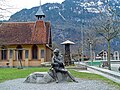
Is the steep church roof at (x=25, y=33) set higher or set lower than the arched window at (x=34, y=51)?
higher

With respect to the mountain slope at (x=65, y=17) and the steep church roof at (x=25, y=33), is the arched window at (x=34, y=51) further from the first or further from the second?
the mountain slope at (x=65, y=17)

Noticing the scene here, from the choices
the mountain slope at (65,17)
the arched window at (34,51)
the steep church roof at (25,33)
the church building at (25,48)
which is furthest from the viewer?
the mountain slope at (65,17)

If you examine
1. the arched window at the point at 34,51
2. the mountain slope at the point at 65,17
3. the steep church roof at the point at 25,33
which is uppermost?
the mountain slope at the point at 65,17

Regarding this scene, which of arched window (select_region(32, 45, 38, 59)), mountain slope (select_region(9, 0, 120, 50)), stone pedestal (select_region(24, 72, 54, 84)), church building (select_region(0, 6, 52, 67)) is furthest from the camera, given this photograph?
mountain slope (select_region(9, 0, 120, 50))

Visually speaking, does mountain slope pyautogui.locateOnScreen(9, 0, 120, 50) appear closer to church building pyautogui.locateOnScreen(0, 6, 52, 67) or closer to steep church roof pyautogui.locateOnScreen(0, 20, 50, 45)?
steep church roof pyautogui.locateOnScreen(0, 20, 50, 45)

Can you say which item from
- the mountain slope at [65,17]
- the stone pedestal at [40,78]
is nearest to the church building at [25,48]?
the stone pedestal at [40,78]

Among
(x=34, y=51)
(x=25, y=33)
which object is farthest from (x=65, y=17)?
(x=34, y=51)

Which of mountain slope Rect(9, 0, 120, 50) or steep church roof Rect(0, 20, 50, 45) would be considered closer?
steep church roof Rect(0, 20, 50, 45)

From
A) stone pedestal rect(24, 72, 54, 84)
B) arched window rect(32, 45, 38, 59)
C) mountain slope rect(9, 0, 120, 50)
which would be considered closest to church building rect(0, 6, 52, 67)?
arched window rect(32, 45, 38, 59)

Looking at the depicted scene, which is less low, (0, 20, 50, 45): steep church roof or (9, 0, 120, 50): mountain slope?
(9, 0, 120, 50): mountain slope

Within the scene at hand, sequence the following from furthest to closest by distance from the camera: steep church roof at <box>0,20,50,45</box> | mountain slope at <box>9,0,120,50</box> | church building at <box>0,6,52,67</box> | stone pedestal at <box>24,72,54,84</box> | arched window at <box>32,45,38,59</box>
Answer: mountain slope at <box>9,0,120,50</box>
arched window at <box>32,45,38,59</box>
steep church roof at <box>0,20,50,45</box>
church building at <box>0,6,52,67</box>
stone pedestal at <box>24,72,54,84</box>

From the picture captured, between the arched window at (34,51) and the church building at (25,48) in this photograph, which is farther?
the arched window at (34,51)

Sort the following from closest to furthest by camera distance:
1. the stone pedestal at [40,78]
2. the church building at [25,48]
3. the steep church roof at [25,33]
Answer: the stone pedestal at [40,78] → the church building at [25,48] → the steep church roof at [25,33]

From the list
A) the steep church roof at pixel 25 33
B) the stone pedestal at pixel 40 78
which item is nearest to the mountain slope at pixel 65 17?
the steep church roof at pixel 25 33
